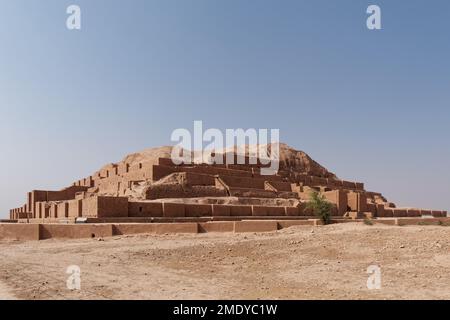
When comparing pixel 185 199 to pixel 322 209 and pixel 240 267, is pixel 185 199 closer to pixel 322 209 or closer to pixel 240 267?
pixel 322 209

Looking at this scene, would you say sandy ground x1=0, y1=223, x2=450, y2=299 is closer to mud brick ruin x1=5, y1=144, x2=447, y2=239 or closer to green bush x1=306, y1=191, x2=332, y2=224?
mud brick ruin x1=5, y1=144, x2=447, y2=239

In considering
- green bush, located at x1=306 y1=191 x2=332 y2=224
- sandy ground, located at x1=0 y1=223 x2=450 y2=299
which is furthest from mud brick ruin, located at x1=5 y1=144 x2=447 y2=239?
sandy ground, located at x1=0 y1=223 x2=450 y2=299

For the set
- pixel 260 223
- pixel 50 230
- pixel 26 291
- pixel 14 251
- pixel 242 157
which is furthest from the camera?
pixel 242 157

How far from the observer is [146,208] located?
19.5 meters

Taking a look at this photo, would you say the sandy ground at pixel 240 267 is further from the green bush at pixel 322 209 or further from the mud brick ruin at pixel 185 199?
the green bush at pixel 322 209

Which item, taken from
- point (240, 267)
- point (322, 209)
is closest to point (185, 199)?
point (322, 209)

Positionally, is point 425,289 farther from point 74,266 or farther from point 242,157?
point 242,157

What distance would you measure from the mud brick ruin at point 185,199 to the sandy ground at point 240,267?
485cm

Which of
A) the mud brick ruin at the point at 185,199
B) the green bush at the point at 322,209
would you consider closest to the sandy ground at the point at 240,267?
the mud brick ruin at the point at 185,199

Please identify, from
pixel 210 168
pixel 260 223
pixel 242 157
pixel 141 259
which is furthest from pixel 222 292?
pixel 242 157

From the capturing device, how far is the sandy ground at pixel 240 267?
6.34 meters

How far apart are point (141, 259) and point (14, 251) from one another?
4651mm

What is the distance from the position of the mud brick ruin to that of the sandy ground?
15.9 ft

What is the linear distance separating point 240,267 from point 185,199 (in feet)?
50.4
